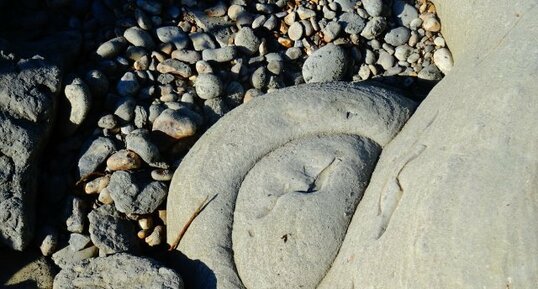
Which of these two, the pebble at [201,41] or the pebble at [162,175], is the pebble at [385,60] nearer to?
the pebble at [201,41]

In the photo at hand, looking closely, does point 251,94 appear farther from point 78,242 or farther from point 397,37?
point 78,242

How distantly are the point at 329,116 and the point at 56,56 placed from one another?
4.66 ft

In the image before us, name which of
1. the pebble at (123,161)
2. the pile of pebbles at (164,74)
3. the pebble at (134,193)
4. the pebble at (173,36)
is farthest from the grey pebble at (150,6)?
the pebble at (134,193)

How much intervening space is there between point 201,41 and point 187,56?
15cm

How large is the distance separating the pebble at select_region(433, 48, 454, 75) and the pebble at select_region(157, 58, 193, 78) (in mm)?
1336

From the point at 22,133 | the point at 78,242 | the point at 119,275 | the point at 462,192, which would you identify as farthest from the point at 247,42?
the point at 462,192

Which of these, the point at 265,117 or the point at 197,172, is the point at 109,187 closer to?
the point at 197,172

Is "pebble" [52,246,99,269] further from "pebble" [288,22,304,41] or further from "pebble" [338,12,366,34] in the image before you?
"pebble" [338,12,366,34]

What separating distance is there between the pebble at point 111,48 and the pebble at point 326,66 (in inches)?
38.7

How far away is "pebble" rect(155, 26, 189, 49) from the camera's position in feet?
12.2

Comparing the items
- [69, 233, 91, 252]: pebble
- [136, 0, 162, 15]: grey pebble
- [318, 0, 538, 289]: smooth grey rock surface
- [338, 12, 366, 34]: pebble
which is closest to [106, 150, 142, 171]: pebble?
[69, 233, 91, 252]: pebble

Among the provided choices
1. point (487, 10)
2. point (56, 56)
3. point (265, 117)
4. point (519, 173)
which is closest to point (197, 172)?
point (265, 117)

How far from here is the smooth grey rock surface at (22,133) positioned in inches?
117

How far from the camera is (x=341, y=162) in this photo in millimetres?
2801
